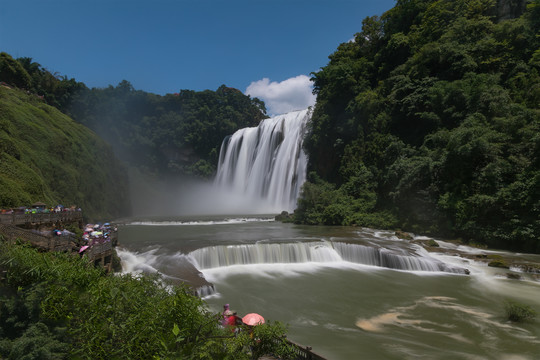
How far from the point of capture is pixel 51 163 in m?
27.3

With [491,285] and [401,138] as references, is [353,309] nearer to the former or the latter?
[491,285]

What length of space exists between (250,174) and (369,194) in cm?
2460

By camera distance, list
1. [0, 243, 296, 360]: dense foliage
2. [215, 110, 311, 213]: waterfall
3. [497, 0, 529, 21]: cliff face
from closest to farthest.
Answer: [0, 243, 296, 360]: dense foliage < [497, 0, 529, 21]: cliff face < [215, 110, 311, 213]: waterfall

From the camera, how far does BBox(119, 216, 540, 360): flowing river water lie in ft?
27.3

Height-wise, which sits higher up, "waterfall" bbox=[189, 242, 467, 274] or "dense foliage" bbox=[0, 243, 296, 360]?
"dense foliage" bbox=[0, 243, 296, 360]

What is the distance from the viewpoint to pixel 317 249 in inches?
698

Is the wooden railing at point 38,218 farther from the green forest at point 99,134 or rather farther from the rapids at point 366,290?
the rapids at point 366,290

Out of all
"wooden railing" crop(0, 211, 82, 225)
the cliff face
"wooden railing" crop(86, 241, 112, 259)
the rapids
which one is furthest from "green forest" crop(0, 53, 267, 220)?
the cliff face

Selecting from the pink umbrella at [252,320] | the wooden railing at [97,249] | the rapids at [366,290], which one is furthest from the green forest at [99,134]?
the pink umbrella at [252,320]

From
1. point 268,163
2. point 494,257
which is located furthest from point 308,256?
point 268,163

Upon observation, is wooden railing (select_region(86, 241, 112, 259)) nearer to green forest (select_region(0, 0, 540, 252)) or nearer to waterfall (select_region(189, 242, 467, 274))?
waterfall (select_region(189, 242, 467, 274))

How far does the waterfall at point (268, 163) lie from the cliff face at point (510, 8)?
866 inches

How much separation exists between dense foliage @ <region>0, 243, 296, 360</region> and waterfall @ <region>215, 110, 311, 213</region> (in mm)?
34839

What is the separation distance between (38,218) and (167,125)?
189 feet
